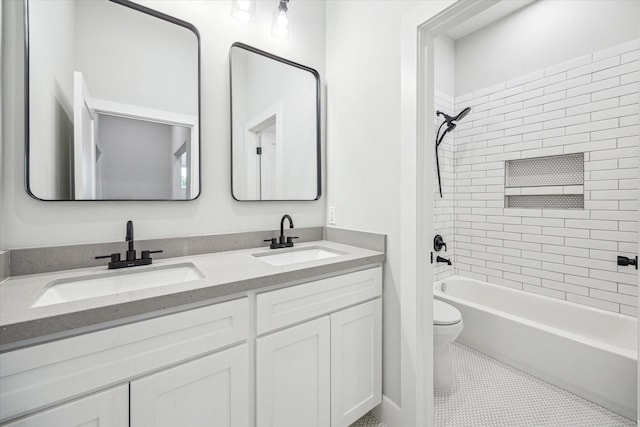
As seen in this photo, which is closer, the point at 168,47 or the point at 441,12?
the point at 441,12

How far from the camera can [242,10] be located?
1.60m

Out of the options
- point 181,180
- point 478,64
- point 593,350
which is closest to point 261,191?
point 181,180

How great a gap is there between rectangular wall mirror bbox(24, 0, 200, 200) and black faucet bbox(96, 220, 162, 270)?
201 mm

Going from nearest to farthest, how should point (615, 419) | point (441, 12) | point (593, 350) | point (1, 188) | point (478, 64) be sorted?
point (1, 188) < point (441, 12) < point (615, 419) < point (593, 350) < point (478, 64)

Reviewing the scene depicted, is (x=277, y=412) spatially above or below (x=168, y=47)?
below

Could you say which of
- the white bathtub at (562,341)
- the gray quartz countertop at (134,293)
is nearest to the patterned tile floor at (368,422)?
the gray quartz countertop at (134,293)

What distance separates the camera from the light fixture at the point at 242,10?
1.60 m

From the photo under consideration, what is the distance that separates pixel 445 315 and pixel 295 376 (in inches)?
44.9

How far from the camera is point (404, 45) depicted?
1.45 metres

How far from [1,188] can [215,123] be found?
0.92 meters

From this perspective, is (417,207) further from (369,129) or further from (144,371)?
(144,371)

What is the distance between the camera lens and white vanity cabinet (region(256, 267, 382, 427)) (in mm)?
Answer: 1151

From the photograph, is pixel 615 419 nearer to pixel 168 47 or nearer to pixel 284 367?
pixel 284 367

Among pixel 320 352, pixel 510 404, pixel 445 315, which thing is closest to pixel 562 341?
pixel 510 404
